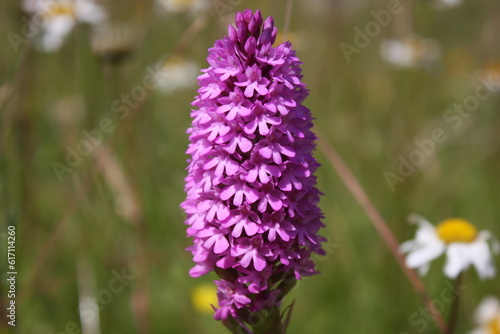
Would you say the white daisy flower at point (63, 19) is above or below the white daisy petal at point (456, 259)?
above

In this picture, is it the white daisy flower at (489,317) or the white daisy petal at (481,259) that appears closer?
the white daisy petal at (481,259)

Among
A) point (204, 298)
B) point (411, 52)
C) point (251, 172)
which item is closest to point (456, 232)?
point (204, 298)

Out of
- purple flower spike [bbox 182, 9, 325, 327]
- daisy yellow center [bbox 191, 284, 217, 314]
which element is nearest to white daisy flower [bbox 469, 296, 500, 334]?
daisy yellow center [bbox 191, 284, 217, 314]

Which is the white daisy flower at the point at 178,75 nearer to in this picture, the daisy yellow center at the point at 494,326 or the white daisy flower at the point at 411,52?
the white daisy flower at the point at 411,52

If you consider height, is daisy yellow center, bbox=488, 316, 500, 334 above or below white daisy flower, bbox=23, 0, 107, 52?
below

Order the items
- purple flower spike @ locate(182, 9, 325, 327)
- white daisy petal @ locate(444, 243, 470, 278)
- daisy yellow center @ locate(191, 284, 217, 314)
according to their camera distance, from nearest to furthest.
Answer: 1. purple flower spike @ locate(182, 9, 325, 327)
2. white daisy petal @ locate(444, 243, 470, 278)
3. daisy yellow center @ locate(191, 284, 217, 314)

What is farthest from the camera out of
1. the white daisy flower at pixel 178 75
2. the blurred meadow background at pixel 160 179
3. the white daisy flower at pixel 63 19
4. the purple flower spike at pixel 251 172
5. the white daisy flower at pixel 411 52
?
the white daisy flower at pixel 178 75

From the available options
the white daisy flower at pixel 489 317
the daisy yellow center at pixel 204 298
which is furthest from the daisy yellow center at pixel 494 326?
the daisy yellow center at pixel 204 298

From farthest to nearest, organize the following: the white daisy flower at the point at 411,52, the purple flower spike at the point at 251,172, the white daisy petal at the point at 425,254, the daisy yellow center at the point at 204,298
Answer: the white daisy flower at the point at 411,52 < the daisy yellow center at the point at 204,298 < the white daisy petal at the point at 425,254 < the purple flower spike at the point at 251,172

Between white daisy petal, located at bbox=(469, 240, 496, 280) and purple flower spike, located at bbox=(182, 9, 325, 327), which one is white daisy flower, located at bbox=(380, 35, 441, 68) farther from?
purple flower spike, located at bbox=(182, 9, 325, 327)
